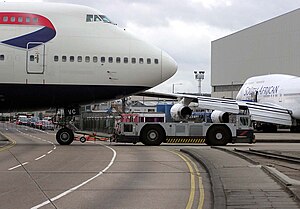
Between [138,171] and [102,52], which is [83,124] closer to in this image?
[102,52]

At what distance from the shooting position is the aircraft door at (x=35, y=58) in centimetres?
2762

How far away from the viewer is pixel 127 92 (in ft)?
95.0

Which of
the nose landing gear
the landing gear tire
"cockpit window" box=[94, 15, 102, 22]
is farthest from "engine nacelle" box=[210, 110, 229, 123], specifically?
"cockpit window" box=[94, 15, 102, 22]

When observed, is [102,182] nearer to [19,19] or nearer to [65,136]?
[19,19]

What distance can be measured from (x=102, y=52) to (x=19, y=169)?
→ 12.2m

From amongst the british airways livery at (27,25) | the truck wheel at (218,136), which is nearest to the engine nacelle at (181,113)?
the truck wheel at (218,136)

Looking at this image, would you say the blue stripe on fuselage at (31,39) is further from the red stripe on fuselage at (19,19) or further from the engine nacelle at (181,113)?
the engine nacelle at (181,113)

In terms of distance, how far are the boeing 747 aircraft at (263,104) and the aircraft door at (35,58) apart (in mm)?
16361

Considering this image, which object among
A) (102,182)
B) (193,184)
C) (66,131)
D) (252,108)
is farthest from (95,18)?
(252,108)

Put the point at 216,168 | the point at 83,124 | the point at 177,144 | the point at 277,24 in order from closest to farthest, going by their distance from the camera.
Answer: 1. the point at 216,168
2. the point at 177,144
3. the point at 83,124
4. the point at 277,24

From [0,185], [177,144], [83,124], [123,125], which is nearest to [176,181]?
[0,185]

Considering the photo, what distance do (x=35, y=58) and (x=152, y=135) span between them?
312 inches

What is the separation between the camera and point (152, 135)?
3147cm

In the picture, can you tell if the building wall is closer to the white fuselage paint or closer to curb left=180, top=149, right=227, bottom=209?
the white fuselage paint
